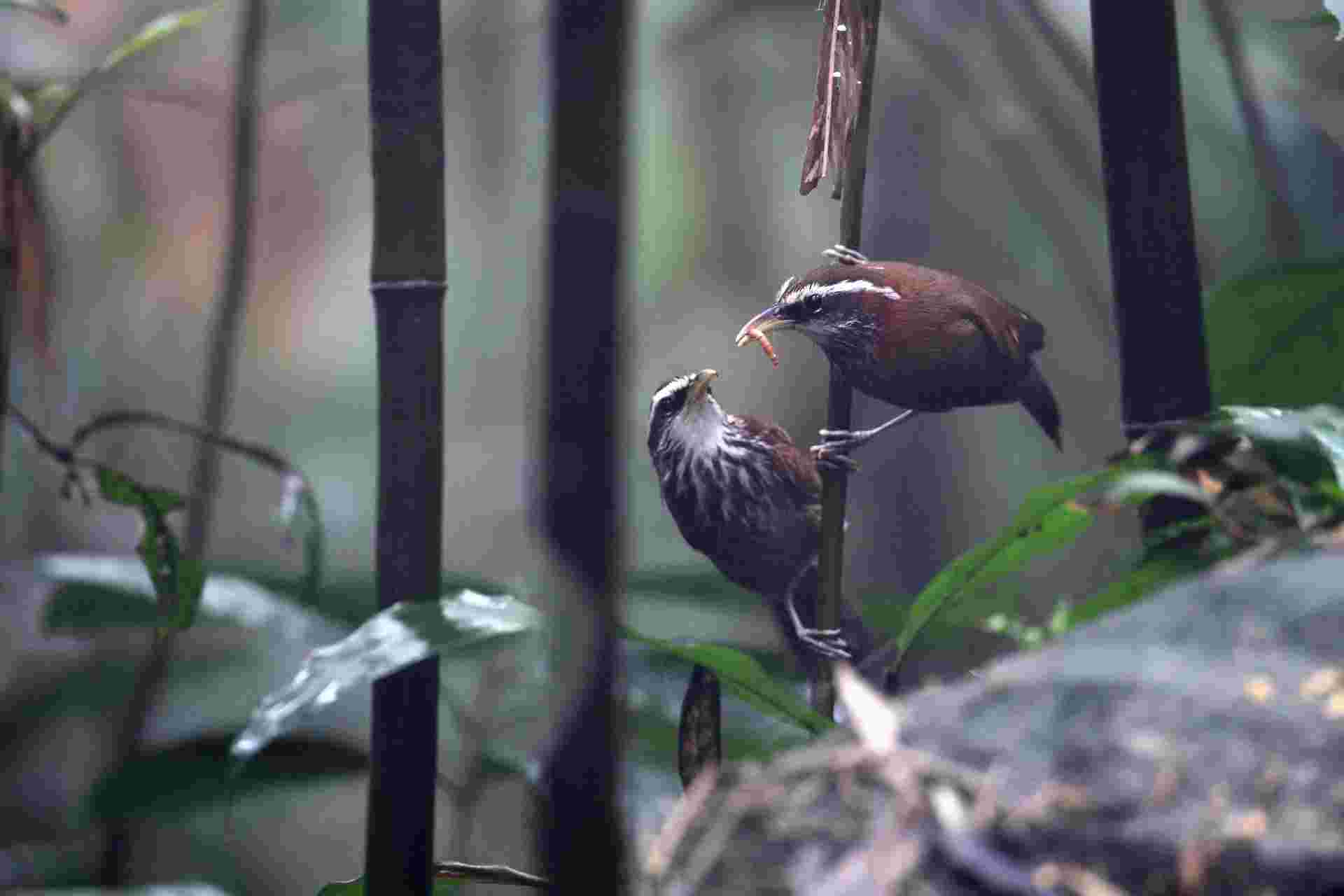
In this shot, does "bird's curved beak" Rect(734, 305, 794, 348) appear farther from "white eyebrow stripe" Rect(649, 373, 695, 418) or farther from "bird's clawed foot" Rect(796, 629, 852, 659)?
"bird's clawed foot" Rect(796, 629, 852, 659)

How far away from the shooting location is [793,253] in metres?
2.67

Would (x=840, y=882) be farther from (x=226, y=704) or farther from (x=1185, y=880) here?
(x=226, y=704)

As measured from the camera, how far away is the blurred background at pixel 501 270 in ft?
6.30

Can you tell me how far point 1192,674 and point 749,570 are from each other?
0.56 metres

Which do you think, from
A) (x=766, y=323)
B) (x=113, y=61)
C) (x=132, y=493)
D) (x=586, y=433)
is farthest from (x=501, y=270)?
(x=586, y=433)

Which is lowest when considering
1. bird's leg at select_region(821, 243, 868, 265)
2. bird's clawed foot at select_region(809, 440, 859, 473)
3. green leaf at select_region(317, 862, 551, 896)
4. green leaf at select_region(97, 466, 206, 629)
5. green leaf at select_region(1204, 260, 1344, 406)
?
green leaf at select_region(317, 862, 551, 896)

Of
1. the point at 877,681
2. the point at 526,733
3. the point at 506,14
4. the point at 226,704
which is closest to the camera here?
the point at 877,681

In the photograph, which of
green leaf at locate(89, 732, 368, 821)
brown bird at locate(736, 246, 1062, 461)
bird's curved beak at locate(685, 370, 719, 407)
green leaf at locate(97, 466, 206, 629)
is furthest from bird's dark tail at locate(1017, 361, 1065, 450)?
green leaf at locate(89, 732, 368, 821)

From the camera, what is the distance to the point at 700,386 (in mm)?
1120

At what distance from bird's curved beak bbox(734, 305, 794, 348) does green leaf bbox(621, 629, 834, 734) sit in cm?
28

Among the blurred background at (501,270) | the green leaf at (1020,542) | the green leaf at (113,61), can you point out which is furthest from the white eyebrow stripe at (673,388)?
the green leaf at (113,61)

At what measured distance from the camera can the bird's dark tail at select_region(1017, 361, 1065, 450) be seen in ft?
3.49

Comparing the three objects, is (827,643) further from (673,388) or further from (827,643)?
(673,388)

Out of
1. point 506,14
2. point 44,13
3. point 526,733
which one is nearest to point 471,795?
point 526,733
